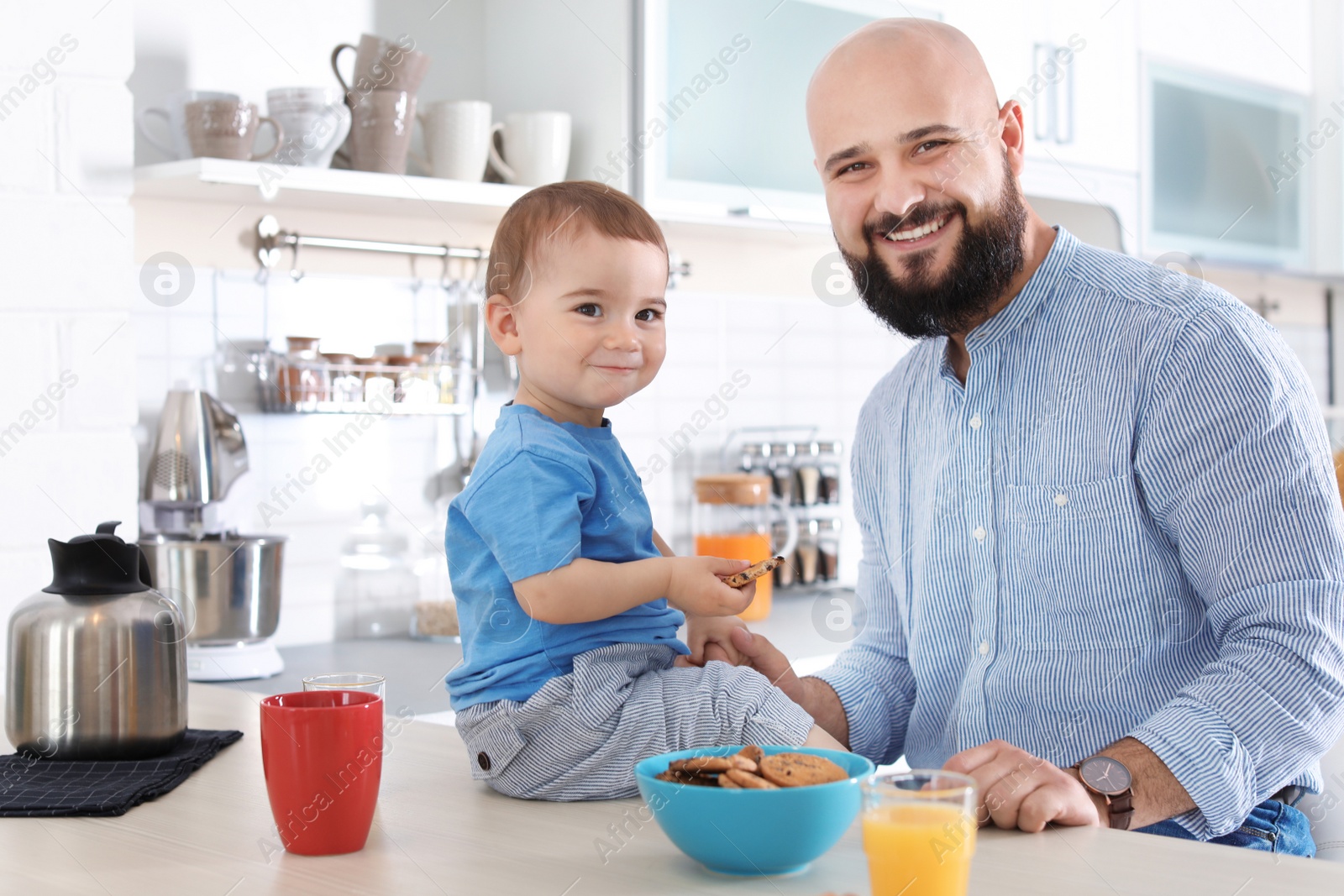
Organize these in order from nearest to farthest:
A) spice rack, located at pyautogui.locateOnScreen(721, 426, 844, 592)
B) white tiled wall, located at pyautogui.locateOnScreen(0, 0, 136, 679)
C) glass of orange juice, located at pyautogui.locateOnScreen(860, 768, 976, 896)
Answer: glass of orange juice, located at pyautogui.locateOnScreen(860, 768, 976, 896), white tiled wall, located at pyautogui.locateOnScreen(0, 0, 136, 679), spice rack, located at pyautogui.locateOnScreen(721, 426, 844, 592)

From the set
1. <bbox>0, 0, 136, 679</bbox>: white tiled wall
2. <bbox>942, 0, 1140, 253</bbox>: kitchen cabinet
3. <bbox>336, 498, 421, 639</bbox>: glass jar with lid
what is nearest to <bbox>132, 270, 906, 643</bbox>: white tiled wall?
<bbox>336, 498, 421, 639</bbox>: glass jar with lid

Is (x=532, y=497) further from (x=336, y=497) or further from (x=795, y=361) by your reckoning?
(x=795, y=361)

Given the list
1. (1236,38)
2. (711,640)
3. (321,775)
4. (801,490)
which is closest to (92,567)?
(321,775)

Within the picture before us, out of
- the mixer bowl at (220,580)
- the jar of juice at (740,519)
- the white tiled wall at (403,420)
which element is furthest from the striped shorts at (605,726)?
the jar of juice at (740,519)

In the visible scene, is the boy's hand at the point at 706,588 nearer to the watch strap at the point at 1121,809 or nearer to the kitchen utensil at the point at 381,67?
the watch strap at the point at 1121,809

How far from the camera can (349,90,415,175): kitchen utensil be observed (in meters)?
2.12

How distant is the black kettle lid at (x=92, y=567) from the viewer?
3.38 feet

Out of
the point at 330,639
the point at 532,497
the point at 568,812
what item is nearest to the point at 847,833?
the point at 568,812

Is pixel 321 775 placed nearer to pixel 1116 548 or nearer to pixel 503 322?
pixel 503 322

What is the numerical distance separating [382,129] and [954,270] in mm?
1213

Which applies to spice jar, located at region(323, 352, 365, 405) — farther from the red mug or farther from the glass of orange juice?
the glass of orange juice

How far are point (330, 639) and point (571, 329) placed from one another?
1.49m

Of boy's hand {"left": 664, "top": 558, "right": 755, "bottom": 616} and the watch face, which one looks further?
the watch face

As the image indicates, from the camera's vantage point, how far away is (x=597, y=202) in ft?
3.26
